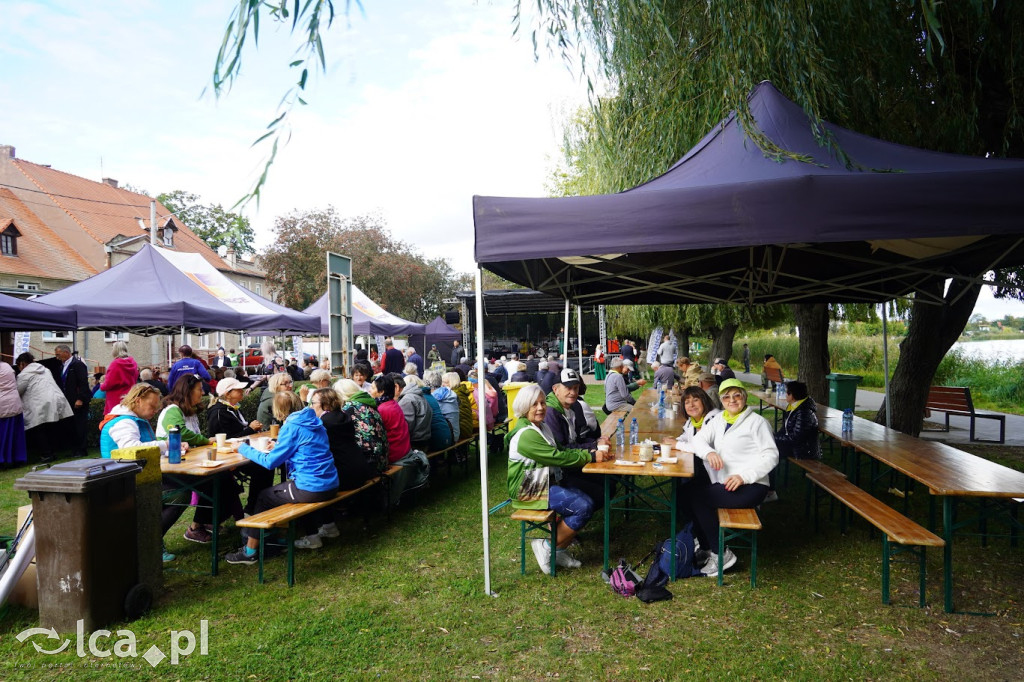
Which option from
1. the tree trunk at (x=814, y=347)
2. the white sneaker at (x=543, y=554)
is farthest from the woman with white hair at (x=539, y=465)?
the tree trunk at (x=814, y=347)

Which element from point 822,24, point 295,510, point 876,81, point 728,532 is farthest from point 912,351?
point 295,510

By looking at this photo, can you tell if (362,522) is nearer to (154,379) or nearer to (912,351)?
(154,379)

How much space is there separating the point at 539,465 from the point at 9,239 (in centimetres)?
2777

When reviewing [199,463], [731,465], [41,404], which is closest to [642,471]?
[731,465]

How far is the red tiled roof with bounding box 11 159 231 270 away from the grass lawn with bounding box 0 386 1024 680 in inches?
1183

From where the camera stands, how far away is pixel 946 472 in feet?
13.2

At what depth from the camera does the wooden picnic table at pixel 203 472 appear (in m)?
4.37

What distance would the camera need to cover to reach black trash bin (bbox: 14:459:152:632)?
11.1 feet

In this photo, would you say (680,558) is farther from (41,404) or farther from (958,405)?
(41,404)

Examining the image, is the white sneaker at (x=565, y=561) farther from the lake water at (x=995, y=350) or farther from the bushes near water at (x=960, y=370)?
the lake water at (x=995, y=350)

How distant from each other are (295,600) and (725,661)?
259cm

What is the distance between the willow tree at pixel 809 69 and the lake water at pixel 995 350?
12.7 m

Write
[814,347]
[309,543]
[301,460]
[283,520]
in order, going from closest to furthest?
[283,520]
[301,460]
[309,543]
[814,347]

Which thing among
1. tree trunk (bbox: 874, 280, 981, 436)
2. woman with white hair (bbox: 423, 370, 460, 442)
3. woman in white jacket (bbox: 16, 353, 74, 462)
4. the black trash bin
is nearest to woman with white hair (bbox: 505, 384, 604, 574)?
the black trash bin
